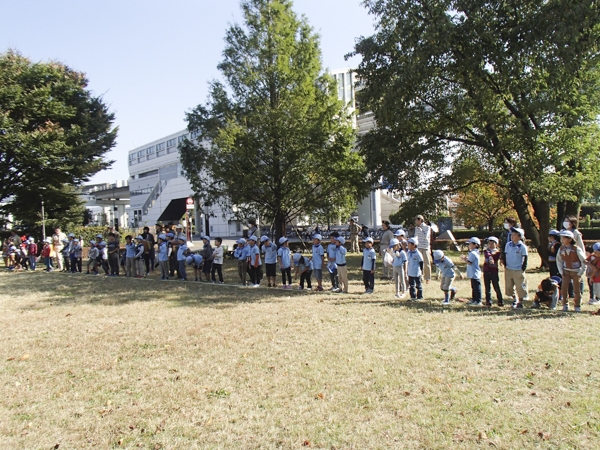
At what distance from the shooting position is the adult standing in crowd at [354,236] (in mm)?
24561

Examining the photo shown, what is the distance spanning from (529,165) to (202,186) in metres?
13.3

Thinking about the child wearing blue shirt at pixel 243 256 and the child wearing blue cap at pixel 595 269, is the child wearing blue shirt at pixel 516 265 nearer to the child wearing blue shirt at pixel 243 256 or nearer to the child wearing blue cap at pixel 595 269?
the child wearing blue cap at pixel 595 269

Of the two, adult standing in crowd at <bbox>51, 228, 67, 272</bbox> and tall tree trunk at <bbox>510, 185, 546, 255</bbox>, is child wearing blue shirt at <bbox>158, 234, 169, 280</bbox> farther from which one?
tall tree trunk at <bbox>510, 185, 546, 255</bbox>

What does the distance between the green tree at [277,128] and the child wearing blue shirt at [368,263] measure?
767 cm

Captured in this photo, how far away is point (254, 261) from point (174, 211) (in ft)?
129

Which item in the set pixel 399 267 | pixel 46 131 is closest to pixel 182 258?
pixel 399 267

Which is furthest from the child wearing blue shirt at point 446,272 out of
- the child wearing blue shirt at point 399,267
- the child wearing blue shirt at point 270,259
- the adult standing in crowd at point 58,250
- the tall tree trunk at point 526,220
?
the adult standing in crowd at point 58,250

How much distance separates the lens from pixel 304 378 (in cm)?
557

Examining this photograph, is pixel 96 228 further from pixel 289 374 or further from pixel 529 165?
pixel 289 374

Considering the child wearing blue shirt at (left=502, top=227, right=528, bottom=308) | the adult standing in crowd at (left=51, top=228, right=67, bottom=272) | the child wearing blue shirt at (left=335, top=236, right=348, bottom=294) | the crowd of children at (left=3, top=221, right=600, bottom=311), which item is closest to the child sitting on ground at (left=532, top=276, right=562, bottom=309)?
the crowd of children at (left=3, top=221, right=600, bottom=311)

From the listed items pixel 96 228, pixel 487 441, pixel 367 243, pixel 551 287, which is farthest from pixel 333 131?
pixel 96 228

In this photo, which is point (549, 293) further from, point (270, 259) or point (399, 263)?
point (270, 259)

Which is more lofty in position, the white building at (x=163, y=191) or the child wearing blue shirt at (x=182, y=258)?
the white building at (x=163, y=191)

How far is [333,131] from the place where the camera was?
62.1 ft
